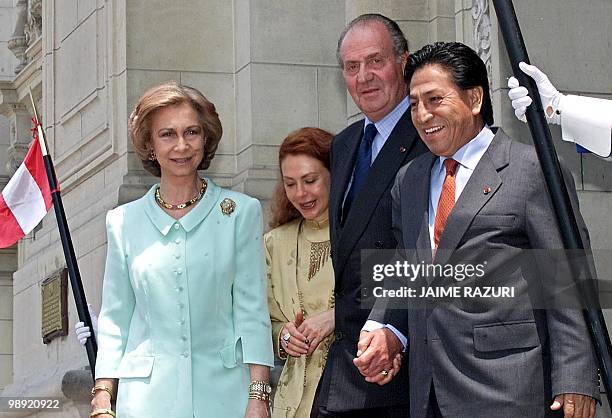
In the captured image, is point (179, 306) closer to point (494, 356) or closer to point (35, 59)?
point (494, 356)

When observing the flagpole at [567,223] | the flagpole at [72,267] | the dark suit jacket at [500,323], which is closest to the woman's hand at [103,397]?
the dark suit jacket at [500,323]

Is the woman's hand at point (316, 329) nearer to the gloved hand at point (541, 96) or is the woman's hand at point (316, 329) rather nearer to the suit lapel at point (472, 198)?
the suit lapel at point (472, 198)

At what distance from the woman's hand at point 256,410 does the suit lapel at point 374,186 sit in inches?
26.4

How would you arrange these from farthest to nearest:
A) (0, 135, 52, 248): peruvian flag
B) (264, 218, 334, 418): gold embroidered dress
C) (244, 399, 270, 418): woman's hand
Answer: (0, 135, 52, 248): peruvian flag, (264, 218, 334, 418): gold embroidered dress, (244, 399, 270, 418): woman's hand

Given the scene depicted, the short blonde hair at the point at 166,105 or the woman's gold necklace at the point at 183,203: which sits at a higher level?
the short blonde hair at the point at 166,105

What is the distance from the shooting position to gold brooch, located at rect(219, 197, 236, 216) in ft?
19.9

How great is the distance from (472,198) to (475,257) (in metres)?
0.21

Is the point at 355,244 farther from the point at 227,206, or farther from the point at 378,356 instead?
the point at 378,356

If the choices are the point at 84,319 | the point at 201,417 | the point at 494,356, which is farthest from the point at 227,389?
the point at 84,319

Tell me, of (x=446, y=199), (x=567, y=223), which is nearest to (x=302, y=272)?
(x=446, y=199)

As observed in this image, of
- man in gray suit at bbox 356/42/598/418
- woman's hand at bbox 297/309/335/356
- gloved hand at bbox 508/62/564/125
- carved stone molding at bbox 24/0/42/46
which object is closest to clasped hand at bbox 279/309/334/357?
woman's hand at bbox 297/309/335/356

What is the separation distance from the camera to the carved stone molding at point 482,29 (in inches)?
307

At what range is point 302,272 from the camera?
22.0ft

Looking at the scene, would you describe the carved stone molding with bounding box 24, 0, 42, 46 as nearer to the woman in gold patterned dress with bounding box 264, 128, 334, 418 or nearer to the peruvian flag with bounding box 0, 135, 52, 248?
the peruvian flag with bounding box 0, 135, 52, 248
